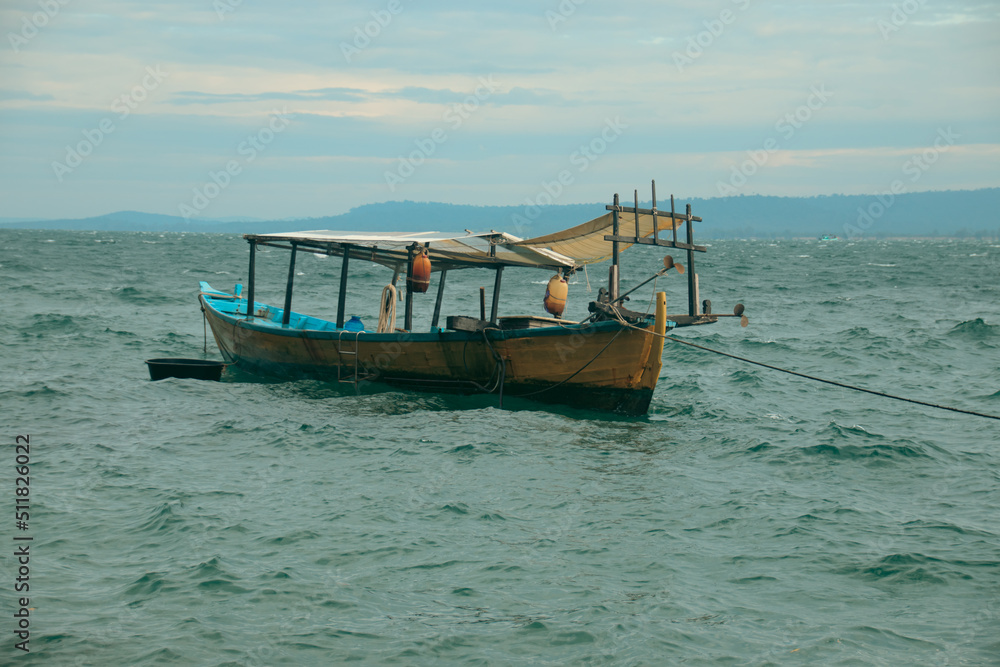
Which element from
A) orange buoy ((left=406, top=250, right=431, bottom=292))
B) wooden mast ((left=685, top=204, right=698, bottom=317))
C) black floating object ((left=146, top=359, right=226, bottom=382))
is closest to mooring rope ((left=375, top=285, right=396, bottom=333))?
orange buoy ((left=406, top=250, right=431, bottom=292))

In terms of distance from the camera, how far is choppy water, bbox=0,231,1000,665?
6.01 m

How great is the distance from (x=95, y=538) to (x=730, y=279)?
1708 inches

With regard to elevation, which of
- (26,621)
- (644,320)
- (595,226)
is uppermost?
(595,226)

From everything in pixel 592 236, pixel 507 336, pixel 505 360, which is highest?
pixel 592 236

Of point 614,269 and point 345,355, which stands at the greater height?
point 614,269

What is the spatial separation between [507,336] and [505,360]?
0.40m

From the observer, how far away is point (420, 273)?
1328 centimetres

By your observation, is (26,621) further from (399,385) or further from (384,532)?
(399,385)

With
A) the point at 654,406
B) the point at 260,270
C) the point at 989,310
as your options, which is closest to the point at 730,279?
the point at 989,310

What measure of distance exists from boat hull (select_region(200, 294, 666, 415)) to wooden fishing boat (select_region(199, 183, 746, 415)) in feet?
0.06

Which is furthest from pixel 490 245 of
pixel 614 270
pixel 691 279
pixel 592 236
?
pixel 691 279

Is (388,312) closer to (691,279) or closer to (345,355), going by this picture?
(345,355)

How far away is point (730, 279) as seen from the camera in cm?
4756

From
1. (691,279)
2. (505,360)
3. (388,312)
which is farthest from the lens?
(388,312)
